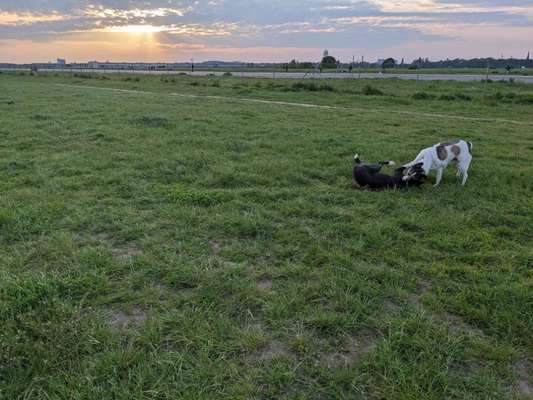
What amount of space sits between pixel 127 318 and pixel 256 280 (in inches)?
39.2

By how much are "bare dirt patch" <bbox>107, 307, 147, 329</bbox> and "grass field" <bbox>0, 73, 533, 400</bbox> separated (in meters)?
0.01

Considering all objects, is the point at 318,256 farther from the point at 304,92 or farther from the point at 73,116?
the point at 304,92

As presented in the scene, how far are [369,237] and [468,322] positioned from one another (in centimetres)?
132

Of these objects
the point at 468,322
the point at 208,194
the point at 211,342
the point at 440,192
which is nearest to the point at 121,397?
the point at 211,342

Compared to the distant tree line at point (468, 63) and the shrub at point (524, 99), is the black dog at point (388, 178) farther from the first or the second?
the distant tree line at point (468, 63)

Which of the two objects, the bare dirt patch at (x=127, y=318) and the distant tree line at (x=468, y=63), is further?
the distant tree line at (x=468, y=63)

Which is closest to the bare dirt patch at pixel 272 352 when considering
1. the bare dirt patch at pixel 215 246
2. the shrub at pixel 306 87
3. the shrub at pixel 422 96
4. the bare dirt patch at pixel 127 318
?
the bare dirt patch at pixel 127 318

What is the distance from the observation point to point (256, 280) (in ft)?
10.3

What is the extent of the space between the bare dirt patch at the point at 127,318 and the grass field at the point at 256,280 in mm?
12

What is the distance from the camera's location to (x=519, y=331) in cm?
254

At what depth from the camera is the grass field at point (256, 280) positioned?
84.7 inches

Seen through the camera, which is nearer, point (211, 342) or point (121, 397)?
point (121, 397)

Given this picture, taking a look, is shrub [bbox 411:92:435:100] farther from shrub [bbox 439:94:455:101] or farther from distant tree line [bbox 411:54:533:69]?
distant tree line [bbox 411:54:533:69]

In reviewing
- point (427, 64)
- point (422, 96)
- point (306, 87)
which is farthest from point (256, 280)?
point (427, 64)
